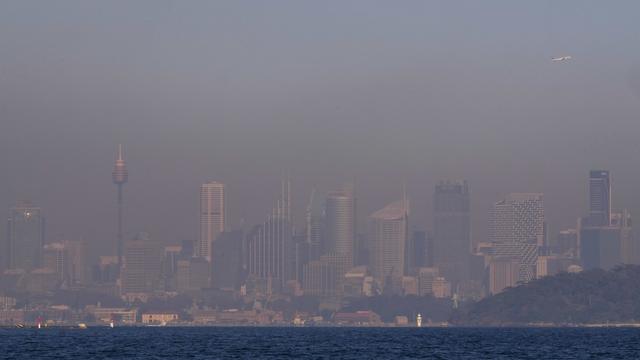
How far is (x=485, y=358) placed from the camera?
194625 mm

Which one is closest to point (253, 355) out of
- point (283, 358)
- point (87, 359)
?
point (283, 358)

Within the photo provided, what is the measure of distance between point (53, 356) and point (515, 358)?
216 feet

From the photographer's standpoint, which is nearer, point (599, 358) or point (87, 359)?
point (87, 359)

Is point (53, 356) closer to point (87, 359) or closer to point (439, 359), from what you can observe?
point (87, 359)

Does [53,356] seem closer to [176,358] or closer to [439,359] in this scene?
[176,358]

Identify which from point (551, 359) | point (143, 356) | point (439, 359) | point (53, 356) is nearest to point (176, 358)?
point (143, 356)

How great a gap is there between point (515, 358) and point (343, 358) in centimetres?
2442

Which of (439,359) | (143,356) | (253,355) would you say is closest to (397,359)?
(439,359)

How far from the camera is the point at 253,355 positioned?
199 m

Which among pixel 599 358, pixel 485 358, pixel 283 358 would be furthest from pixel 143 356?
pixel 599 358

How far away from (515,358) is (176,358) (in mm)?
47641

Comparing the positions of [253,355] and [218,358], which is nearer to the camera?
[218,358]

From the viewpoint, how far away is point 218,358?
186875mm

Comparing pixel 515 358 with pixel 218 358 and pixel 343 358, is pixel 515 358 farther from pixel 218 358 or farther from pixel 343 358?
pixel 218 358
